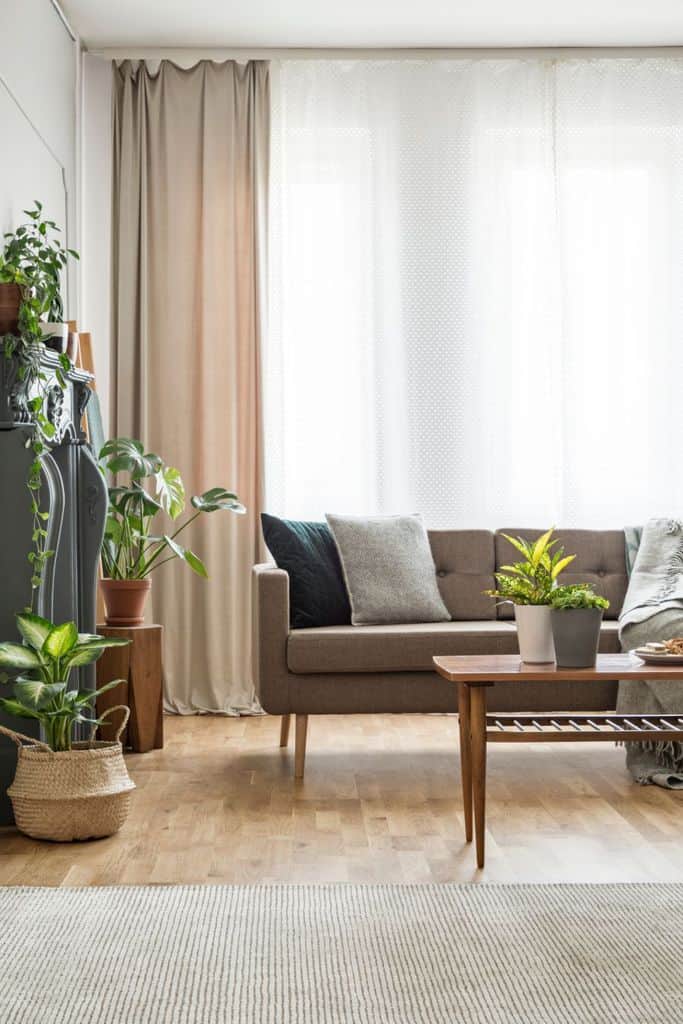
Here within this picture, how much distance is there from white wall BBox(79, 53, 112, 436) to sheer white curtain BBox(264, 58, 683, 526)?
2.45ft

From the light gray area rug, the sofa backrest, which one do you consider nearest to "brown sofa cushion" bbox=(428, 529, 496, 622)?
the sofa backrest

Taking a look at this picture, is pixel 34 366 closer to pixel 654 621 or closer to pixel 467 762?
pixel 467 762

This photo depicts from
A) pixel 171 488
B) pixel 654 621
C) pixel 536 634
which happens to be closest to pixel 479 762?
pixel 536 634

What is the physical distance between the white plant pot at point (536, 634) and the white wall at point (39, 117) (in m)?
2.09

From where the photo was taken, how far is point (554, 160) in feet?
17.9

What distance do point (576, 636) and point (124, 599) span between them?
6.66ft

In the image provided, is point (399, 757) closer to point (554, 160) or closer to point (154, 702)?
point (154, 702)

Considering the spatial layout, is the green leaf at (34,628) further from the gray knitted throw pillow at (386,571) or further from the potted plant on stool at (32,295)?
the gray knitted throw pillow at (386,571)

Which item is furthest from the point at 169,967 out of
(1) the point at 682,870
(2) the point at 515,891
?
(1) the point at 682,870

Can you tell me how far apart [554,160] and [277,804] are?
338cm

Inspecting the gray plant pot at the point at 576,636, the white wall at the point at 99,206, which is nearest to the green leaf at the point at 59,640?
the gray plant pot at the point at 576,636

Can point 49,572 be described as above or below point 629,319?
below

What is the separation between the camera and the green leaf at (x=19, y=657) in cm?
302

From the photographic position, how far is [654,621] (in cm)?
400
